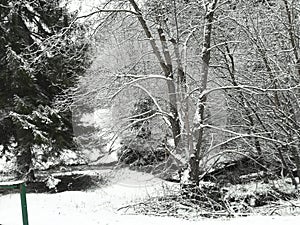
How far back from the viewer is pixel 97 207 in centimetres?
915

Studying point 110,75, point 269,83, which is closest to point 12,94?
point 110,75

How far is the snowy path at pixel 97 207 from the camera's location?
6566 mm

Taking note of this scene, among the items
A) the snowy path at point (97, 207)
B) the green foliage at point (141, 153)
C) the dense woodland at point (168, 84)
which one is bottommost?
the snowy path at point (97, 207)

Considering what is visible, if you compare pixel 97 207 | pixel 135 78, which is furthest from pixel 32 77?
Result: pixel 97 207

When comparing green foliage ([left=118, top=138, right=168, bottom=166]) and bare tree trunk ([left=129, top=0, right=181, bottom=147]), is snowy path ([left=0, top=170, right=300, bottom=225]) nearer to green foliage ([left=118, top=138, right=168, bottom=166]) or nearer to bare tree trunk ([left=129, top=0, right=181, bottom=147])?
green foliage ([left=118, top=138, right=168, bottom=166])

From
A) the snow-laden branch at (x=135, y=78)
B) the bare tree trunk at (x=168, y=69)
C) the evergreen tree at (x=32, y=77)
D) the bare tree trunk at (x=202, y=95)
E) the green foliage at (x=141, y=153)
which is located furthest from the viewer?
the green foliage at (x=141, y=153)

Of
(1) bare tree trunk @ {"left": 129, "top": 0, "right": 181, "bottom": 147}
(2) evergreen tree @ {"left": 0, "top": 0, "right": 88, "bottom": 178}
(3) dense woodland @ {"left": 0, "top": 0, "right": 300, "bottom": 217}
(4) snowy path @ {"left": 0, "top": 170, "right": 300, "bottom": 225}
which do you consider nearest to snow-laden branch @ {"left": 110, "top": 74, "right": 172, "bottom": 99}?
(3) dense woodland @ {"left": 0, "top": 0, "right": 300, "bottom": 217}

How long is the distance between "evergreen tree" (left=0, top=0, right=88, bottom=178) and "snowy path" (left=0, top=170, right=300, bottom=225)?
174cm

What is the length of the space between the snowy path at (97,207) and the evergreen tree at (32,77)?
1.74 metres

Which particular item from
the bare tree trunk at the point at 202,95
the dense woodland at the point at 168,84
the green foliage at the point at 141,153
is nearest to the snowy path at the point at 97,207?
the green foliage at the point at 141,153

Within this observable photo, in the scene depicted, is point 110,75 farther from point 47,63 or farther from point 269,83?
point 269,83

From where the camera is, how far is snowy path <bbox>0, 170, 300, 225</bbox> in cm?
657

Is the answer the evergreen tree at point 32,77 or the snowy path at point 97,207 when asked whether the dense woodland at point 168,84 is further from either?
the snowy path at point 97,207

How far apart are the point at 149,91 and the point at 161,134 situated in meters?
1.33
